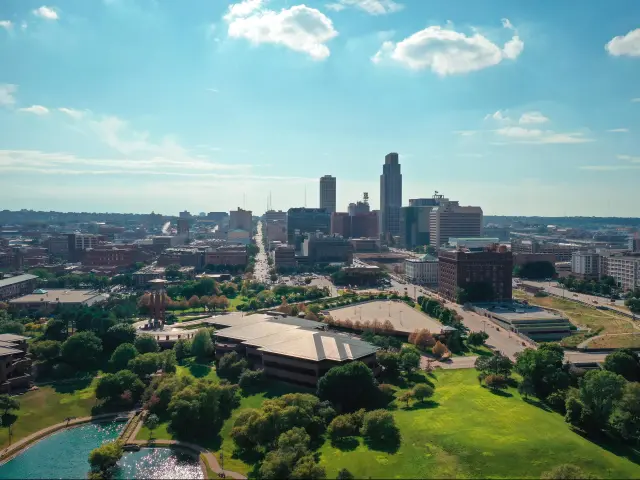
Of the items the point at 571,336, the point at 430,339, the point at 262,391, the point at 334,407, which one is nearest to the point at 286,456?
the point at 334,407

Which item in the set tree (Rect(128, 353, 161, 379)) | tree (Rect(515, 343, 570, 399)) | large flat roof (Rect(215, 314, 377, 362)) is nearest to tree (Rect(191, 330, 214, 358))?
large flat roof (Rect(215, 314, 377, 362))

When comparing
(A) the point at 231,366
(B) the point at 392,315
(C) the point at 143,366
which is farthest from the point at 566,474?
(B) the point at 392,315

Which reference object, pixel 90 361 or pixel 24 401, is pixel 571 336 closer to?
pixel 90 361

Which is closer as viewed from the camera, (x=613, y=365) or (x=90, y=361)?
(x=613, y=365)

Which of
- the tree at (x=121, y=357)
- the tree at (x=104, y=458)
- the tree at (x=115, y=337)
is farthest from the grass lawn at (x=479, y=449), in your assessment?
the tree at (x=115, y=337)

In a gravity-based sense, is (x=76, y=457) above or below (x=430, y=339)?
below

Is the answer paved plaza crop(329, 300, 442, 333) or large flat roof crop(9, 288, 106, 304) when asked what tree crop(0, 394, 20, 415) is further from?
large flat roof crop(9, 288, 106, 304)

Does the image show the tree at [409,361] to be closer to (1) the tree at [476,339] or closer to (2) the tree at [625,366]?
(1) the tree at [476,339]
